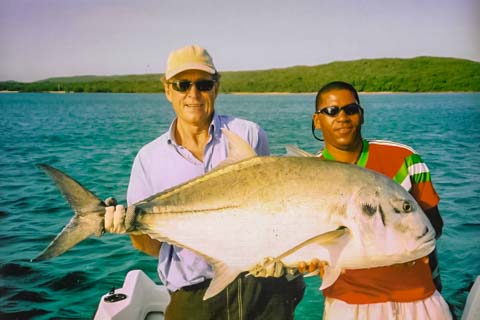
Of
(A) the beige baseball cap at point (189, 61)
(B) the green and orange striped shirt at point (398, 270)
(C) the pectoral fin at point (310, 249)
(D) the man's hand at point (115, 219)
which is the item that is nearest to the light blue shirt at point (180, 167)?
(A) the beige baseball cap at point (189, 61)

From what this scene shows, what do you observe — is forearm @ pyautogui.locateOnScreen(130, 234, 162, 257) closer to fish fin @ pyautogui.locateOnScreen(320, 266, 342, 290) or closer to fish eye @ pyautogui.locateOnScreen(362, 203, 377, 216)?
fish fin @ pyautogui.locateOnScreen(320, 266, 342, 290)

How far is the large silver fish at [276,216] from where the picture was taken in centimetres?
167

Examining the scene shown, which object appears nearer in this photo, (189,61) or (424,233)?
(424,233)

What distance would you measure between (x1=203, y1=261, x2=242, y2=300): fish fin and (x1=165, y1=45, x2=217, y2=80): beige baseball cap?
94 cm

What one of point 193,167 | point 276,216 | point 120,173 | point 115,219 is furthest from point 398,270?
point 120,173

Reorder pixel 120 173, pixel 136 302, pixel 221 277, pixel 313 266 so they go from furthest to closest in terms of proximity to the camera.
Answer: pixel 120 173
pixel 136 302
pixel 221 277
pixel 313 266

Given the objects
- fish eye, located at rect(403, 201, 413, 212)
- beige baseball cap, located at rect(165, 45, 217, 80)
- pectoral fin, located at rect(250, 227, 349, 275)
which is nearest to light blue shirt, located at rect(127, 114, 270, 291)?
beige baseball cap, located at rect(165, 45, 217, 80)

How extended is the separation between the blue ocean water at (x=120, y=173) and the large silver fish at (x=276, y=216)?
1.83 metres

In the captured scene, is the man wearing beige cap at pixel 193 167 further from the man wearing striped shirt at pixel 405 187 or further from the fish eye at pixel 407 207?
the fish eye at pixel 407 207

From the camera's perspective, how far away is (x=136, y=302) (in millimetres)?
2834

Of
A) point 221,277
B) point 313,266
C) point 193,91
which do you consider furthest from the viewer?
point 193,91

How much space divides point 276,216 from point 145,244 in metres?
0.83

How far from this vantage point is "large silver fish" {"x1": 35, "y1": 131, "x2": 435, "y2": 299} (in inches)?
65.7

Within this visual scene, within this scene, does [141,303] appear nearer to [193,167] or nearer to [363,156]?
[193,167]
